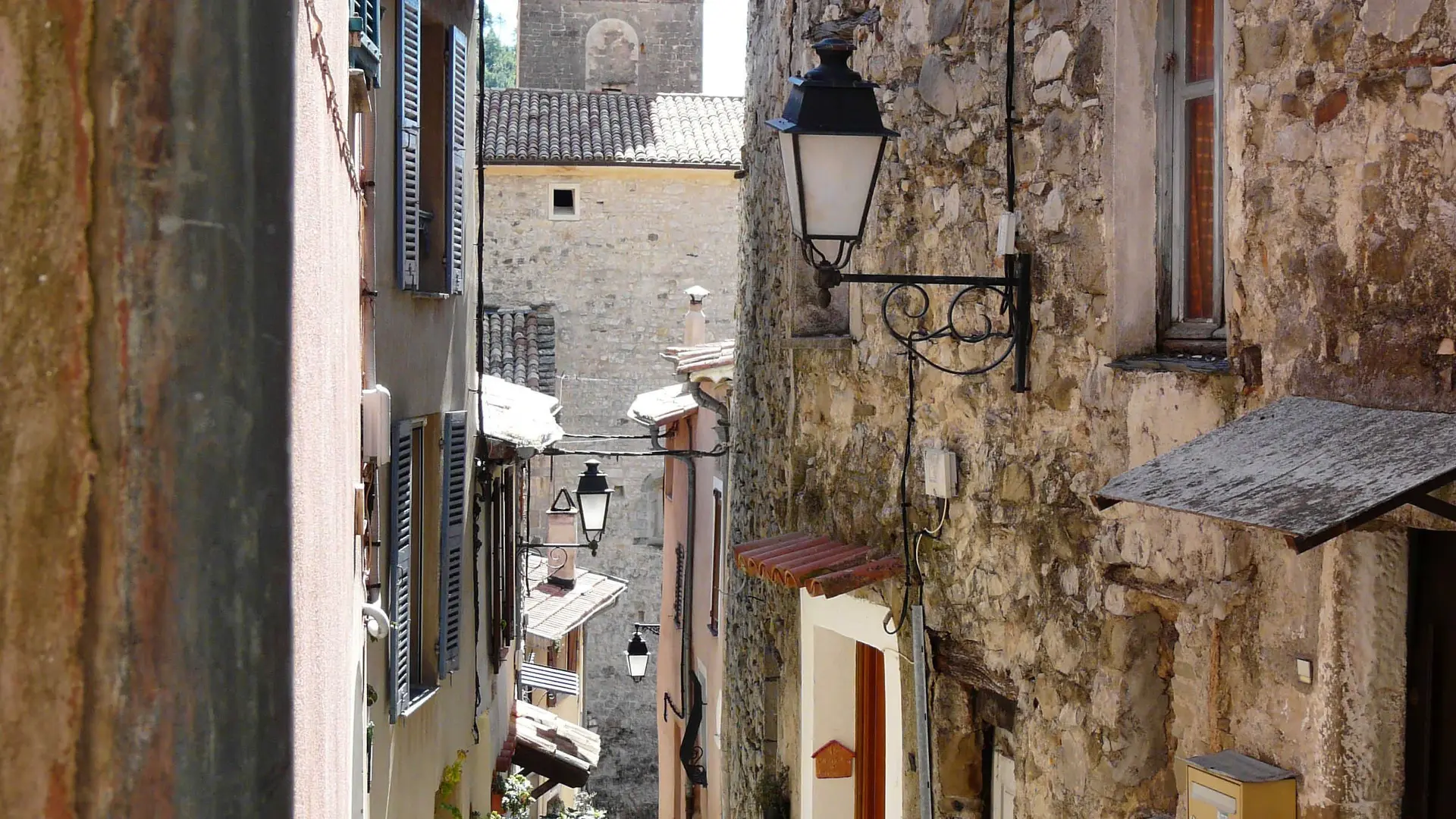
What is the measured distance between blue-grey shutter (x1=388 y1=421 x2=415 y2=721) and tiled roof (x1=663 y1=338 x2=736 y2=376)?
4.14m

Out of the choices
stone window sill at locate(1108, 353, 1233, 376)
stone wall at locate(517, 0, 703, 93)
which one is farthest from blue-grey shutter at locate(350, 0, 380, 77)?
stone wall at locate(517, 0, 703, 93)

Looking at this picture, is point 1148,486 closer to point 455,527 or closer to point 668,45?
point 455,527

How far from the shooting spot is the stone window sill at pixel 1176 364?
369cm

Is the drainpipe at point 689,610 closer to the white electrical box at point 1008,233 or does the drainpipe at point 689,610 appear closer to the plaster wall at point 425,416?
the plaster wall at point 425,416

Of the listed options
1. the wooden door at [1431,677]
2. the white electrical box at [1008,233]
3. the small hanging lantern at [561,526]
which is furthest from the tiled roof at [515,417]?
the wooden door at [1431,677]

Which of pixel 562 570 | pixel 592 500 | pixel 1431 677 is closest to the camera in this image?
pixel 1431 677

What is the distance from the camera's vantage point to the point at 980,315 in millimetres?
5117

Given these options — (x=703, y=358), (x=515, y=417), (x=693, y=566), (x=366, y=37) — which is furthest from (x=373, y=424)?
(x=693, y=566)

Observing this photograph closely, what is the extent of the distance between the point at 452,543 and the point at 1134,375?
536 cm

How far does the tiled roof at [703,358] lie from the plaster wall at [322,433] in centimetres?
679

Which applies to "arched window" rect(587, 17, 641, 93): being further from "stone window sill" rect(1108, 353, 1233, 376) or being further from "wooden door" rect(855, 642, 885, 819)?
"stone window sill" rect(1108, 353, 1233, 376)

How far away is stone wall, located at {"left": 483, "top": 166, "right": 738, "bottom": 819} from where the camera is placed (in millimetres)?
22078

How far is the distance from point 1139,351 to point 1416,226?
4.22 ft

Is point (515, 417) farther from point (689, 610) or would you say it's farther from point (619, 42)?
point (619, 42)
